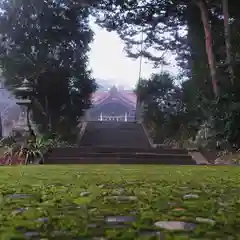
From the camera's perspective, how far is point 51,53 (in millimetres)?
13523

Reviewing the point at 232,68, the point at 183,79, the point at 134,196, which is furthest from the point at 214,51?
the point at 134,196

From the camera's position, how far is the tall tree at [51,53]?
1302cm

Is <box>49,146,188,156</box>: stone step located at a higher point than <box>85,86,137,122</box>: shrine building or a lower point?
lower

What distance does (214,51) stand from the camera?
37.6 feet

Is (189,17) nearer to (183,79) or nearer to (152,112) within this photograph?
(183,79)

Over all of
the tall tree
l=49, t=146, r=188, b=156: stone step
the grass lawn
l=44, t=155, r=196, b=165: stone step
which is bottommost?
l=44, t=155, r=196, b=165: stone step

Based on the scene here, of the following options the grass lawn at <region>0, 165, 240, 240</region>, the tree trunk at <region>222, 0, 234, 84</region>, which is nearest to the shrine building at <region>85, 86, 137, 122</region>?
the tree trunk at <region>222, 0, 234, 84</region>

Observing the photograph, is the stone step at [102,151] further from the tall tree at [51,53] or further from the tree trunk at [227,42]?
the tall tree at [51,53]

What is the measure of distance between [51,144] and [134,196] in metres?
7.72

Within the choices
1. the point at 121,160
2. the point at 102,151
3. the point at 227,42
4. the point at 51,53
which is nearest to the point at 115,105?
the point at 51,53

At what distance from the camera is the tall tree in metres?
13.0

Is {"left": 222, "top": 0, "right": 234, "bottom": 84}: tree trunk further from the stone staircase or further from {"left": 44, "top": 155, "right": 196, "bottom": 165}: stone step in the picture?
{"left": 44, "top": 155, "right": 196, "bottom": 165}: stone step

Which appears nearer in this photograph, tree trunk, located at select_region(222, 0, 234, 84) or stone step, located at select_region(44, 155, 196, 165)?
stone step, located at select_region(44, 155, 196, 165)

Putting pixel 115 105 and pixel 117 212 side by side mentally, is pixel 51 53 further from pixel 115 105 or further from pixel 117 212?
pixel 117 212
